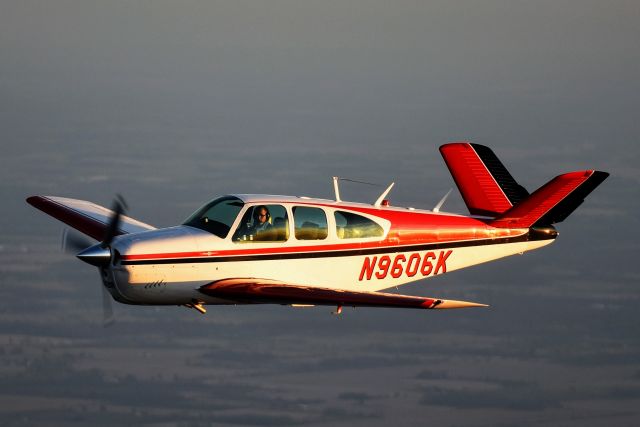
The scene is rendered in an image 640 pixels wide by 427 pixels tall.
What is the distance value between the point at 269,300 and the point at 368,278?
4117 mm

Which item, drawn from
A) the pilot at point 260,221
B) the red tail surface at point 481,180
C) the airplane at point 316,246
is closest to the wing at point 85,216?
the airplane at point 316,246

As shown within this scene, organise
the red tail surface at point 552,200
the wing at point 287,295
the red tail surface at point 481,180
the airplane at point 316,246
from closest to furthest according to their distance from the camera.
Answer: the wing at point 287,295 < the airplane at point 316,246 < the red tail surface at point 552,200 < the red tail surface at point 481,180

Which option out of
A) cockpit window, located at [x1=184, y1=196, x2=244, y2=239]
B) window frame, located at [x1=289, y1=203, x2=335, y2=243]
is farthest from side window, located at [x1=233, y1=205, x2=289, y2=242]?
cockpit window, located at [x1=184, y1=196, x2=244, y2=239]

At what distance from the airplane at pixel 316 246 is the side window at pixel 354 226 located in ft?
0.09

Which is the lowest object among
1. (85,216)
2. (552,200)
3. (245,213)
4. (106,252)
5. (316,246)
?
(85,216)

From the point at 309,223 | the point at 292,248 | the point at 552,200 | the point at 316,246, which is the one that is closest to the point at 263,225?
the point at 292,248

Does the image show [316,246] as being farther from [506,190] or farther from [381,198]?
[506,190]

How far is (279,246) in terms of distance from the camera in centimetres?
3516

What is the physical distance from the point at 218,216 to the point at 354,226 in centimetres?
395

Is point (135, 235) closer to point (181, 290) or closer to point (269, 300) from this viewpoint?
point (181, 290)

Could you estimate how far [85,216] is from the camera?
4303 centimetres

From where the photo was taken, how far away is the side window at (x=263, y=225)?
34.8 metres

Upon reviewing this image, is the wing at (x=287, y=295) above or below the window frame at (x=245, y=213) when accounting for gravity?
below

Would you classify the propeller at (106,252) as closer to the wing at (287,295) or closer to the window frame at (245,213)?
the wing at (287,295)
